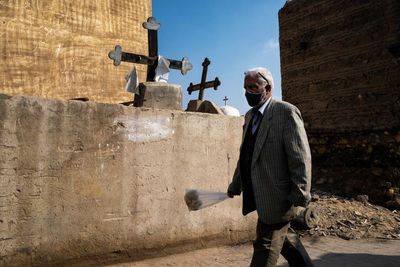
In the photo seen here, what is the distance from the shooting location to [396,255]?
368 cm

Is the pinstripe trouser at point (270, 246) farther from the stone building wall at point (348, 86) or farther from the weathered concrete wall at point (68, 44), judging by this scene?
A: the stone building wall at point (348, 86)

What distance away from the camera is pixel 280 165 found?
2.06m

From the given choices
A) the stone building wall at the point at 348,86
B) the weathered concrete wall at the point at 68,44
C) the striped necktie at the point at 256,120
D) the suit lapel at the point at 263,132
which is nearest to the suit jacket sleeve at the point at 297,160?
the suit lapel at the point at 263,132

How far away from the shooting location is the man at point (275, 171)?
6.48ft

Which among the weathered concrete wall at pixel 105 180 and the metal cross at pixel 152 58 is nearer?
the weathered concrete wall at pixel 105 180

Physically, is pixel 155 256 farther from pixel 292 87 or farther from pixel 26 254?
pixel 292 87

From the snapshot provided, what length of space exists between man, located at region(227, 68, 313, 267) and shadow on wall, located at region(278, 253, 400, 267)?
139 centimetres

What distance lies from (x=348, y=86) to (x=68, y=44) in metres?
6.15

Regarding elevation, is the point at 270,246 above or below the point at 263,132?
below

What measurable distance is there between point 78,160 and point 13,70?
5.01ft

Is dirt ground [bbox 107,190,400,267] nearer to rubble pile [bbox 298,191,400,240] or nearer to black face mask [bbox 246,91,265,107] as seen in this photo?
rubble pile [bbox 298,191,400,240]

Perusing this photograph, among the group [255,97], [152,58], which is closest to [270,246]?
[255,97]

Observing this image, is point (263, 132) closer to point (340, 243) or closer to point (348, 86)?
point (340, 243)

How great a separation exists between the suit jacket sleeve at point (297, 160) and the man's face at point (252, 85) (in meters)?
0.30
